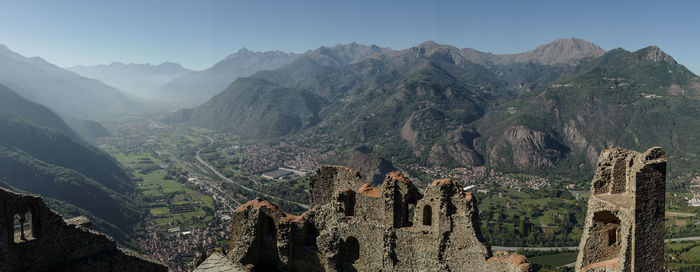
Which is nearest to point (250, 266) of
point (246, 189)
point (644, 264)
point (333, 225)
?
point (333, 225)

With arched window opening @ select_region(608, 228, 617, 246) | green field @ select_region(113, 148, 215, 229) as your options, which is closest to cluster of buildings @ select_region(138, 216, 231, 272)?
green field @ select_region(113, 148, 215, 229)

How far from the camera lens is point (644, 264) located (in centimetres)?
1706

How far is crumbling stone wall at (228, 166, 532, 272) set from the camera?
921 inches

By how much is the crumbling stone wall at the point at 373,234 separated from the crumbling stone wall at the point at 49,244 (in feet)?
24.1

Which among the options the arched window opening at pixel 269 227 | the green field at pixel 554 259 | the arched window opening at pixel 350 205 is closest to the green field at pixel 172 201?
the green field at pixel 554 259

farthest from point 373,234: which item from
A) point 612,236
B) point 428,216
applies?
point 612,236

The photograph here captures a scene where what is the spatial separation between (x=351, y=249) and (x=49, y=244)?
647 inches

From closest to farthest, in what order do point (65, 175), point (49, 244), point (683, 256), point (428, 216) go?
point (49, 244) < point (428, 216) < point (683, 256) < point (65, 175)

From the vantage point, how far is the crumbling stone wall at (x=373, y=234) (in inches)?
921

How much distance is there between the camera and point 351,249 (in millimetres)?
26500

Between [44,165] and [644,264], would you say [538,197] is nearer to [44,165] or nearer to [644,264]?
[644,264]

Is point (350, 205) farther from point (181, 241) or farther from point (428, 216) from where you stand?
point (181, 241)

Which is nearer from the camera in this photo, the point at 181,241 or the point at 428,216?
the point at 428,216

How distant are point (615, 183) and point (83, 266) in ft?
88.0
